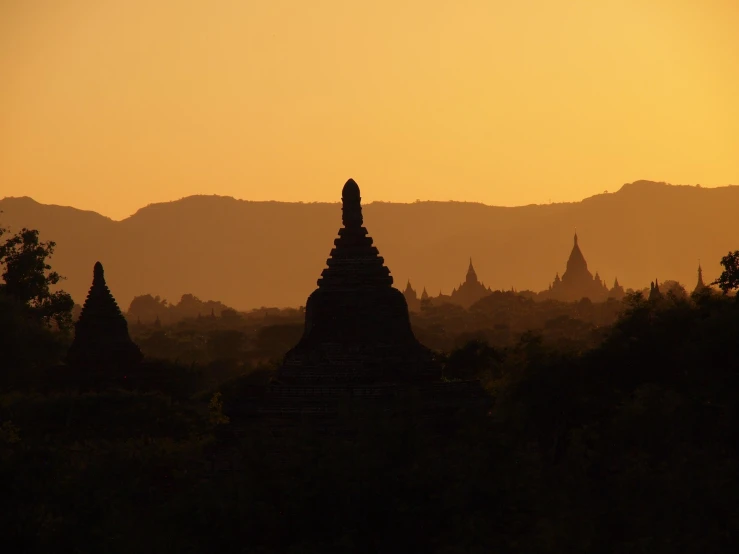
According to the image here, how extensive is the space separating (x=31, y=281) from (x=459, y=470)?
2334 inches

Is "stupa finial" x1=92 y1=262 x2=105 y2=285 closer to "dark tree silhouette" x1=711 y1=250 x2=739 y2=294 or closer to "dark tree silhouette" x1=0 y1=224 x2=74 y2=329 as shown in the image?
"dark tree silhouette" x1=711 y1=250 x2=739 y2=294

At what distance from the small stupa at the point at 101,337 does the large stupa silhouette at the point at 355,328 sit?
1871 centimetres

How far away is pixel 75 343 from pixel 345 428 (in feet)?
80.6

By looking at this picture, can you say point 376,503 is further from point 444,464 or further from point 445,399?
point 445,399

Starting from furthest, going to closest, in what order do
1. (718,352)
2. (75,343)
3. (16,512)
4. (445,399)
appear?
(75,343) → (718,352) → (445,399) → (16,512)

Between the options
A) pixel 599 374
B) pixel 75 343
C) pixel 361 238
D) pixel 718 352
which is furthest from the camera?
pixel 75 343

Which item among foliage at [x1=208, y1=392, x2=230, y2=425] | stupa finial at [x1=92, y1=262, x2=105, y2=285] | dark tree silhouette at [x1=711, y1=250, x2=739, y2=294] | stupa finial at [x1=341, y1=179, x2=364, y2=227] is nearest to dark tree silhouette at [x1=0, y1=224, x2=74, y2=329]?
stupa finial at [x1=92, y1=262, x2=105, y2=285]

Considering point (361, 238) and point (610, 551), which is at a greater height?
point (361, 238)

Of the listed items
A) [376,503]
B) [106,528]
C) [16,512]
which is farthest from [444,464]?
[16,512]

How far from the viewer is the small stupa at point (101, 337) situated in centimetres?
5916

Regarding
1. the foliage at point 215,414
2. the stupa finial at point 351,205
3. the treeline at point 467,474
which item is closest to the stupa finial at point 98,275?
the foliage at point 215,414

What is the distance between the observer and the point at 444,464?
108 feet

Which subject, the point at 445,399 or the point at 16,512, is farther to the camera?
the point at 445,399

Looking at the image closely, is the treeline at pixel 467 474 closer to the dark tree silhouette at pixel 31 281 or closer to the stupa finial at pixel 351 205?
the stupa finial at pixel 351 205
